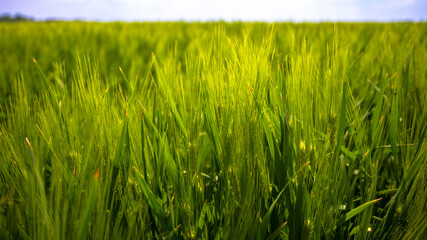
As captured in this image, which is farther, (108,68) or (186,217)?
(108,68)

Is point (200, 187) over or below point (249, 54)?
below

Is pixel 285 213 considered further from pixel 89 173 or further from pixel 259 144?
pixel 89 173

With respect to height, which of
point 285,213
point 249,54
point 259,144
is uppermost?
point 249,54

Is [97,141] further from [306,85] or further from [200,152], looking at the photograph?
[306,85]

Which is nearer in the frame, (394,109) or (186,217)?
(186,217)

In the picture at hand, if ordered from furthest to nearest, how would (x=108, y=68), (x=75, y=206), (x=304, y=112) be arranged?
(x=108, y=68) < (x=304, y=112) < (x=75, y=206)

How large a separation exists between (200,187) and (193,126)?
0.12 meters

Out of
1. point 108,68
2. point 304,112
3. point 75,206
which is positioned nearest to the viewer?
point 75,206

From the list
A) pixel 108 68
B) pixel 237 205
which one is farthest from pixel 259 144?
pixel 108 68

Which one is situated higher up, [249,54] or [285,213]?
[249,54]

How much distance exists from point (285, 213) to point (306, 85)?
8.4 inches

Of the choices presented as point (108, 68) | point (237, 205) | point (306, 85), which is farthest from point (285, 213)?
point (108, 68)

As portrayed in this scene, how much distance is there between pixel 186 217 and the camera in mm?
399

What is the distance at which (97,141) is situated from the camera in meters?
0.41
